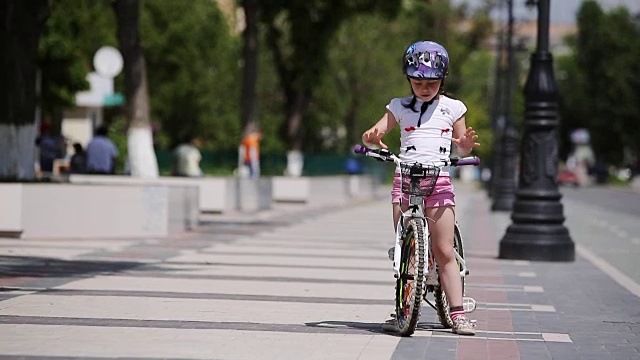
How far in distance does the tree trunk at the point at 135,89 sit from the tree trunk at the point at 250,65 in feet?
31.1

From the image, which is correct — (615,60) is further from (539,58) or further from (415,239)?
(415,239)

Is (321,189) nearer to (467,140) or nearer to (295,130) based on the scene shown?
(295,130)

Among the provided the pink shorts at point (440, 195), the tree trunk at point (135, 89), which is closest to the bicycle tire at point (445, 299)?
the pink shorts at point (440, 195)

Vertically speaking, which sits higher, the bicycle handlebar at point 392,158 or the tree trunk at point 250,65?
the tree trunk at point 250,65

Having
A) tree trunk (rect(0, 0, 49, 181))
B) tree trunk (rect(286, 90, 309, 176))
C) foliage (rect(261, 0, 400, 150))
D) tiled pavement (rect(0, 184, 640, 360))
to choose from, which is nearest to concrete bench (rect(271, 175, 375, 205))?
tree trunk (rect(286, 90, 309, 176))

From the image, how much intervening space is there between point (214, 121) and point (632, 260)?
1719 inches

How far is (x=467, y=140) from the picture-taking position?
1077 cm

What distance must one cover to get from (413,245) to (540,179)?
31.5 feet

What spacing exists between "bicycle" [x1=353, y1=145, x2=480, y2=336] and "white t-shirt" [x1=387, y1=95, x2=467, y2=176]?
0.09 m

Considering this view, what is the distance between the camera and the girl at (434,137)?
1061 cm

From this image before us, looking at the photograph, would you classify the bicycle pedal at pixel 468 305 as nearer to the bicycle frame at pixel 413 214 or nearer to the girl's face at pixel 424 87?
the bicycle frame at pixel 413 214

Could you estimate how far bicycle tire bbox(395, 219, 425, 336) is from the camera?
10359 mm

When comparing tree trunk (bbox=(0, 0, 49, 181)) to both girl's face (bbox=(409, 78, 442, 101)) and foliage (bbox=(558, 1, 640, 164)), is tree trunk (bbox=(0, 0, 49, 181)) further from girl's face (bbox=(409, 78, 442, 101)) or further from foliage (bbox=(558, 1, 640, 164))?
foliage (bbox=(558, 1, 640, 164))

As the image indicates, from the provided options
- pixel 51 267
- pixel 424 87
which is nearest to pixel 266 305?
pixel 424 87
